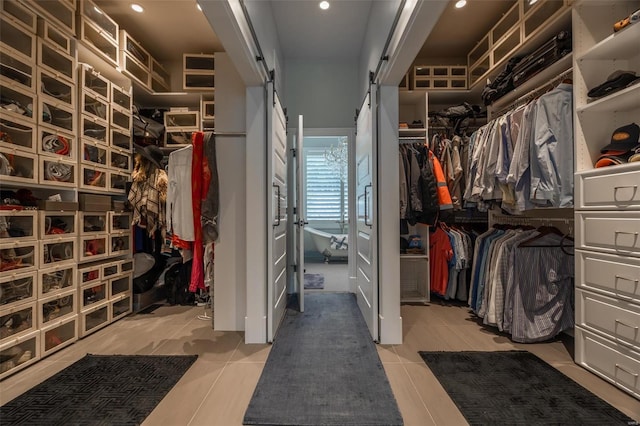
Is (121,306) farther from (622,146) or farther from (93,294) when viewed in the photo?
(622,146)

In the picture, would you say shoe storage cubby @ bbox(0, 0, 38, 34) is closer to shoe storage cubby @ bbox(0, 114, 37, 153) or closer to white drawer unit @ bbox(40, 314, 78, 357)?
shoe storage cubby @ bbox(0, 114, 37, 153)

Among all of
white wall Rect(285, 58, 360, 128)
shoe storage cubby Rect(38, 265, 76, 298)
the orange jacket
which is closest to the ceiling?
white wall Rect(285, 58, 360, 128)

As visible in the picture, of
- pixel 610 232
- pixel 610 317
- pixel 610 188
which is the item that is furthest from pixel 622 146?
pixel 610 317

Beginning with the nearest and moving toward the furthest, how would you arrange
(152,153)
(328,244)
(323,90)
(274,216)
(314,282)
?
(274,216), (152,153), (323,90), (314,282), (328,244)

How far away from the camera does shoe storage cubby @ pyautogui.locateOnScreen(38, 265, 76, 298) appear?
6.20ft

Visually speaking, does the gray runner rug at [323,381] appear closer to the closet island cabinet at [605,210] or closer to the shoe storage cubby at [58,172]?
the closet island cabinet at [605,210]

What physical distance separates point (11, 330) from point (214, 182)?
60.9 inches

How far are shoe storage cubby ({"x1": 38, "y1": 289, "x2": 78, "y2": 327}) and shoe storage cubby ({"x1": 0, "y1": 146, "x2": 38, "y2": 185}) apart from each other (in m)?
0.82

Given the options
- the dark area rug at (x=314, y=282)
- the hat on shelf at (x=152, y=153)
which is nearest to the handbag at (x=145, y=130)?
the hat on shelf at (x=152, y=153)

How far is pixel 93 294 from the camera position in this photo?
236 centimetres

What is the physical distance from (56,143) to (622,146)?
375 centimetres

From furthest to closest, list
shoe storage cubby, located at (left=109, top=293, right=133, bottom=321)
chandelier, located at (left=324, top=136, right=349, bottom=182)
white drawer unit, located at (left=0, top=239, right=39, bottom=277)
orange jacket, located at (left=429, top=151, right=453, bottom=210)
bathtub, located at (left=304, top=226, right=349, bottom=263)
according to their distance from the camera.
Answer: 1. chandelier, located at (left=324, top=136, right=349, bottom=182)
2. bathtub, located at (left=304, top=226, right=349, bottom=263)
3. orange jacket, located at (left=429, top=151, right=453, bottom=210)
4. shoe storage cubby, located at (left=109, top=293, right=133, bottom=321)
5. white drawer unit, located at (left=0, top=239, right=39, bottom=277)

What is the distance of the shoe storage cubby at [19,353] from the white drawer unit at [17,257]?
16.8 inches

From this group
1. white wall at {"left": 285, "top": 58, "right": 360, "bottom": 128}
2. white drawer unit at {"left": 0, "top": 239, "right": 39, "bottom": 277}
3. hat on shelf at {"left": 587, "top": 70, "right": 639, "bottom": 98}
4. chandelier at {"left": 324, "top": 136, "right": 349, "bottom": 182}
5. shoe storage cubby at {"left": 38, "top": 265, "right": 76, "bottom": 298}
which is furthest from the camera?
Answer: chandelier at {"left": 324, "top": 136, "right": 349, "bottom": 182}
